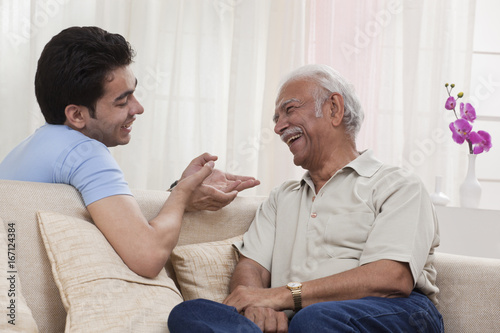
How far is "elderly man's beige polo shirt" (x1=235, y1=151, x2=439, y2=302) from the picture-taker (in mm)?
1661

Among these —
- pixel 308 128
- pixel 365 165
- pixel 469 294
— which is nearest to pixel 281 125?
pixel 308 128

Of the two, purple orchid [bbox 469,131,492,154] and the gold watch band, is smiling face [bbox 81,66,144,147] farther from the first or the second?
purple orchid [bbox 469,131,492,154]

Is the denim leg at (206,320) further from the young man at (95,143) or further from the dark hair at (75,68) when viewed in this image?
the dark hair at (75,68)

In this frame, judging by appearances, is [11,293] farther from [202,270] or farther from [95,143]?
[202,270]

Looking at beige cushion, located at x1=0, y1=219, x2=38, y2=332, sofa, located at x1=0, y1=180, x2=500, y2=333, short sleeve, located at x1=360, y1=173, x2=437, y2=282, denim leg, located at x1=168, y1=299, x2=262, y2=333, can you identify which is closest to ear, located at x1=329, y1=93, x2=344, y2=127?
short sleeve, located at x1=360, y1=173, x2=437, y2=282

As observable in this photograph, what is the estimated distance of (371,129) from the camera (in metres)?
3.29

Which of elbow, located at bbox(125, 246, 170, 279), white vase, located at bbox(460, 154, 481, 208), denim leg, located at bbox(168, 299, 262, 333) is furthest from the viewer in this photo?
white vase, located at bbox(460, 154, 481, 208)

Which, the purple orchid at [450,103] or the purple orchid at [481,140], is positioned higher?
the purple orchid at [450,103]

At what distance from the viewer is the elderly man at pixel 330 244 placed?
4.78 ft

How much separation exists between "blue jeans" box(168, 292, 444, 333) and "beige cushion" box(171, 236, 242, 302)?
1.23ft

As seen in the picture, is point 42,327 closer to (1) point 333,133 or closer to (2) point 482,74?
(1) point 333,133

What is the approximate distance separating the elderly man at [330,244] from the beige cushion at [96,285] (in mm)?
115

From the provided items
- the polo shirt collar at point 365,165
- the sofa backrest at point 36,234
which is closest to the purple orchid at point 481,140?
the polo shirt collar at point 365,165

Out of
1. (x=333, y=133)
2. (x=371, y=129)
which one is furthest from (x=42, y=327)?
(x=371, y=129)
